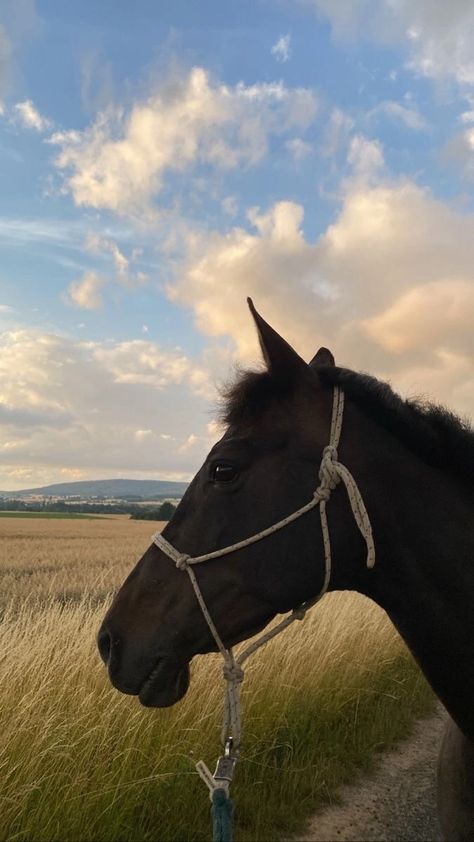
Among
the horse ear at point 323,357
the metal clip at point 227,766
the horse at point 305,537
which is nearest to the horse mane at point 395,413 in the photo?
the horse at point 305,537

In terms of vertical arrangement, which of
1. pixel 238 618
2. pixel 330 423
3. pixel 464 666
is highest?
pixel 330 423

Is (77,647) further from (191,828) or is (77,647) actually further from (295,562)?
(295,562)

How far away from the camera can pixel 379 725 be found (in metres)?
5.61

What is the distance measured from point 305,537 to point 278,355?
72 centimetres

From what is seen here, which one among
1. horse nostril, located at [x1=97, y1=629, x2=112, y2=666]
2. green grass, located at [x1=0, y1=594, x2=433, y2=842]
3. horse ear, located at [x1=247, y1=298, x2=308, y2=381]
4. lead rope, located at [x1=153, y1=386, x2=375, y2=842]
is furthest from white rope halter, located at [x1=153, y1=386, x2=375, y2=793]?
green grass, located at [x1=0, y1=594, x2=433, y2=842]

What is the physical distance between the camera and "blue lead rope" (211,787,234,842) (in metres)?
1.93

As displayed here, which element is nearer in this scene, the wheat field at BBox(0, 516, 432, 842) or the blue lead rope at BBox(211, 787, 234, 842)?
the blue lead rope at BBox(211, 787, 234, 842)

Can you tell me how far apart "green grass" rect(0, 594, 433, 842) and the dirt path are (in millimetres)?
142

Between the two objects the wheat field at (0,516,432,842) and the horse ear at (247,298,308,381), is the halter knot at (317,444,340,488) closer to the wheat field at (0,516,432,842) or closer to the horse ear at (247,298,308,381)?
the horse ear at (247,298,308,381)

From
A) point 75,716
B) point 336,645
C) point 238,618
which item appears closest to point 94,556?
point 336,645

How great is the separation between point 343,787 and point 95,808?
2.08 meters

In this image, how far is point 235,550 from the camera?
7.13ft

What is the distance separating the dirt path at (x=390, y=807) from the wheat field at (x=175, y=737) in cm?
14

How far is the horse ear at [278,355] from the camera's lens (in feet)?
7.36
